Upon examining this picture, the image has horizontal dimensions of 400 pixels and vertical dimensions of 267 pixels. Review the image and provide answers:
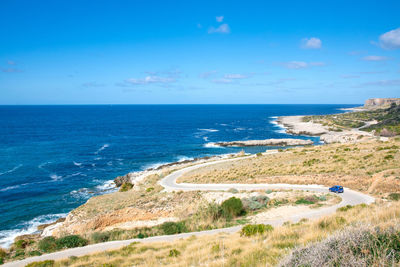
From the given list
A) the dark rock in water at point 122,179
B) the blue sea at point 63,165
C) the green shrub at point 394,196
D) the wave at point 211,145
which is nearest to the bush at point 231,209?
the green shrub at point 394,196

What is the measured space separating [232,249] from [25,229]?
28073 mm

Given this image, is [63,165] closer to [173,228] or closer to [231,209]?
[173,228]

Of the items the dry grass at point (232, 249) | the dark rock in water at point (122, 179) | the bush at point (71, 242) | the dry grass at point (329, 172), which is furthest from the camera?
the dark rock in water at point (122, 179)

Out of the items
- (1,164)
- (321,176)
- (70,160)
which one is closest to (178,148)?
(70,160)

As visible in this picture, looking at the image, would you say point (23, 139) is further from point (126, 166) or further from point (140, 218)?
point (140, 218)

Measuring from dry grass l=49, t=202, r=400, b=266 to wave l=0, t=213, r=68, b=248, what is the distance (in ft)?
62.6

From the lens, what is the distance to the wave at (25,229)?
25.3 m

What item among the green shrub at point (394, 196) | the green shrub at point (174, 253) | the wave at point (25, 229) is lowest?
the wave at point (25, 229)

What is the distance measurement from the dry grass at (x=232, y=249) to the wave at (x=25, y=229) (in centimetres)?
1909

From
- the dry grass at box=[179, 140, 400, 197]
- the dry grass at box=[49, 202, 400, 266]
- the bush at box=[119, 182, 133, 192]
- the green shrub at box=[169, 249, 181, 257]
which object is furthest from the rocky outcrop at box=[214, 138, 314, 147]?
the green shrub at box=[169, 249, 181, 257]

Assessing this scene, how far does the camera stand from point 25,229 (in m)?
28.0

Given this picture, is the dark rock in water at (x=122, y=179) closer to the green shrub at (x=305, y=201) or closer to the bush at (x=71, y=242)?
the bush at (x=71, y=242)

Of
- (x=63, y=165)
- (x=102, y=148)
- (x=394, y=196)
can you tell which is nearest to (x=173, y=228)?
(x=394, y=196)

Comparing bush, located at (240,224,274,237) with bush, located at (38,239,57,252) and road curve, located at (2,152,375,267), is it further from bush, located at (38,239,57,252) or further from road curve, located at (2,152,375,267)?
bush, located at (38,239,57,252)
